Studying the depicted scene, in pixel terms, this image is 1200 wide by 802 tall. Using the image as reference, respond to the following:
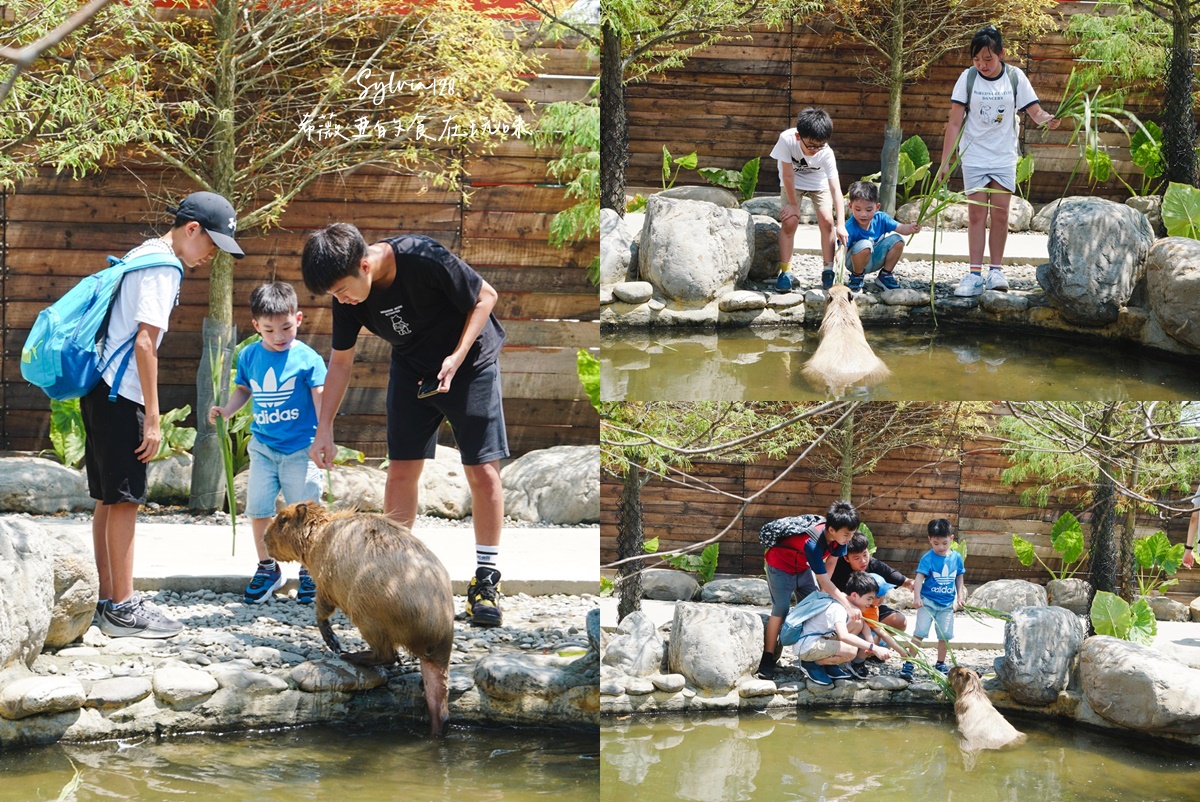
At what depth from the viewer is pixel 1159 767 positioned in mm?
3629

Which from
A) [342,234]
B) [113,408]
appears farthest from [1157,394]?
[113,408]

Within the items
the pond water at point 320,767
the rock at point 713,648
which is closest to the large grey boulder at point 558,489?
the rock at point 713,648

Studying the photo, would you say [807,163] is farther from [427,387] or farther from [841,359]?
[427,387]

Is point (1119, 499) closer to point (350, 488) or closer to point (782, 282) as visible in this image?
point (782, 282)

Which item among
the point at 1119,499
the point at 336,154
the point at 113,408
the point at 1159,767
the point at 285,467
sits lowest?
the point at 1159,767

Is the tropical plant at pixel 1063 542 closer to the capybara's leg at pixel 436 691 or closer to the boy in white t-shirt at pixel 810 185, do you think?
the boy in white t-shirt at pixel 810 185

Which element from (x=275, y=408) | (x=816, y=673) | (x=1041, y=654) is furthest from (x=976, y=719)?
(x=275, y=408)

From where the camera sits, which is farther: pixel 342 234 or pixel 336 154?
pixel 336 154

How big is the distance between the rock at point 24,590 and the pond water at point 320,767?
11.9 inches

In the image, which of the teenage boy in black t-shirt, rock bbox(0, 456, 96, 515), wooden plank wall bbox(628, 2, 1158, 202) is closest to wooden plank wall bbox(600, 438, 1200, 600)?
the teenage boy in black t-shirt

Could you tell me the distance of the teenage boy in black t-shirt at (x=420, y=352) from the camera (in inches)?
103

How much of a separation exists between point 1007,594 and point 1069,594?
531 mm

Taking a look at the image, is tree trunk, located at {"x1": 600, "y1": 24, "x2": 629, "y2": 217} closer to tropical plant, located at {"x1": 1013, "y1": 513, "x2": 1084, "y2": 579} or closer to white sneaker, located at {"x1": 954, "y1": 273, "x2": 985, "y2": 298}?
white sneaker, located at {"x1": 954, "y1": 273, "x2": 985, "y2": 298}

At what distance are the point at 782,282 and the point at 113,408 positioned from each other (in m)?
2.04
